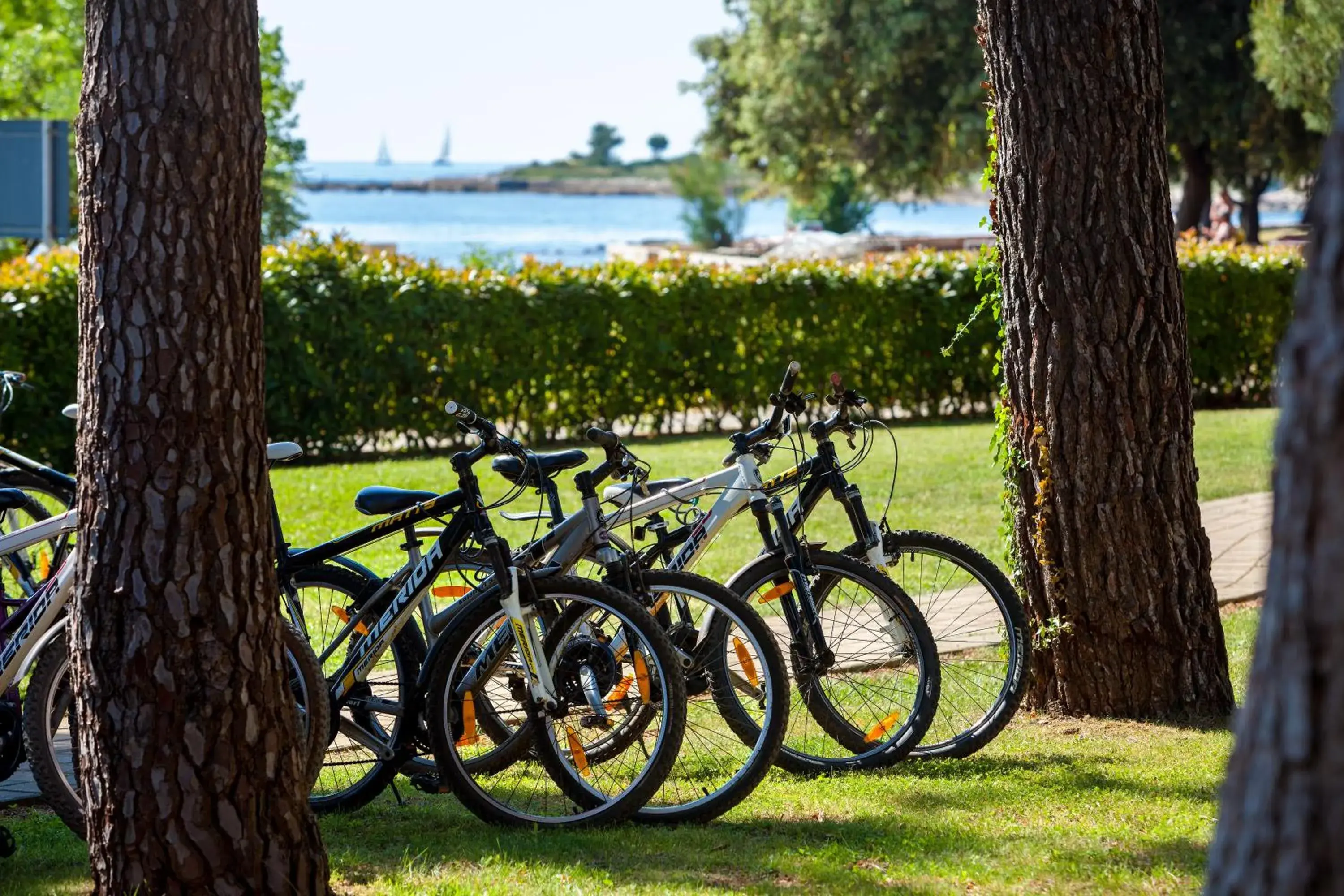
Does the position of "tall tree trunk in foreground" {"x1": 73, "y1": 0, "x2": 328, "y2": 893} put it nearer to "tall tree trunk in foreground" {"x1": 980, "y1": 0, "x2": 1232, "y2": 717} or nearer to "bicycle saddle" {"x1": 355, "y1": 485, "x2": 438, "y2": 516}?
"bicycle saddle" {"x1": 355, "y1": 485, "x2": 438, "y2": 516}

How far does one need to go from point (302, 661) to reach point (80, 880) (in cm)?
76

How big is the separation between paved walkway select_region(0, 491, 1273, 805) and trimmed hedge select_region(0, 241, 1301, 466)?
4880 mm

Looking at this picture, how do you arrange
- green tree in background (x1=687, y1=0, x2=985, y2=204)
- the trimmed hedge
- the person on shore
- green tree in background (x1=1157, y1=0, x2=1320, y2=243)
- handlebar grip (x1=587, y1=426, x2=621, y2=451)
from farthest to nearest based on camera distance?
1. green tree in background (x1=687, y1=0, x2=985, y2=204)
2. green tree in background (x1=1157, y1=0, x2=1320, y2=243)
3. the person on shore
4. the trimmed hedge
5. handlebar grip (x1=587, y1=426, x2=621, y2=451)

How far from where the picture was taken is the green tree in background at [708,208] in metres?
61.1

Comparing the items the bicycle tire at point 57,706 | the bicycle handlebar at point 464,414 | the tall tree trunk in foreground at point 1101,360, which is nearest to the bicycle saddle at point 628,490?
the bicycle handlebar at point 464,414

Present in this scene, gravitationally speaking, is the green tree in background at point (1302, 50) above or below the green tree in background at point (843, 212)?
above

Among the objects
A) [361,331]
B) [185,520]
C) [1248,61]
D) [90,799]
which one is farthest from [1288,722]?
[1248,61]

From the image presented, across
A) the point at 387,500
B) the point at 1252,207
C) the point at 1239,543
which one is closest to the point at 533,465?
the point at 387,500

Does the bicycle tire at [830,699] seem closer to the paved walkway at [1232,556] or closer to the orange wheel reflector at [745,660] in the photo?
the paved walkway at [1232,556]

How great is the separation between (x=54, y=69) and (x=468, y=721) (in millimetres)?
31763

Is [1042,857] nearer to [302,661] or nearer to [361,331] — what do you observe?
[302,661]

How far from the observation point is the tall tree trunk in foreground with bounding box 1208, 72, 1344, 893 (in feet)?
5.73

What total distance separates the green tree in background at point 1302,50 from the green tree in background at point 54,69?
1835 centimetres

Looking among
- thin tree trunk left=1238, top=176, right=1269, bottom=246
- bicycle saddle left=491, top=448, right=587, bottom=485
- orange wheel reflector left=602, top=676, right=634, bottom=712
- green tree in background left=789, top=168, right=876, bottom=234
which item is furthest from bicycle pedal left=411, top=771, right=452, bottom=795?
green tree in background left=789, top=168, right=876, bottom=234
